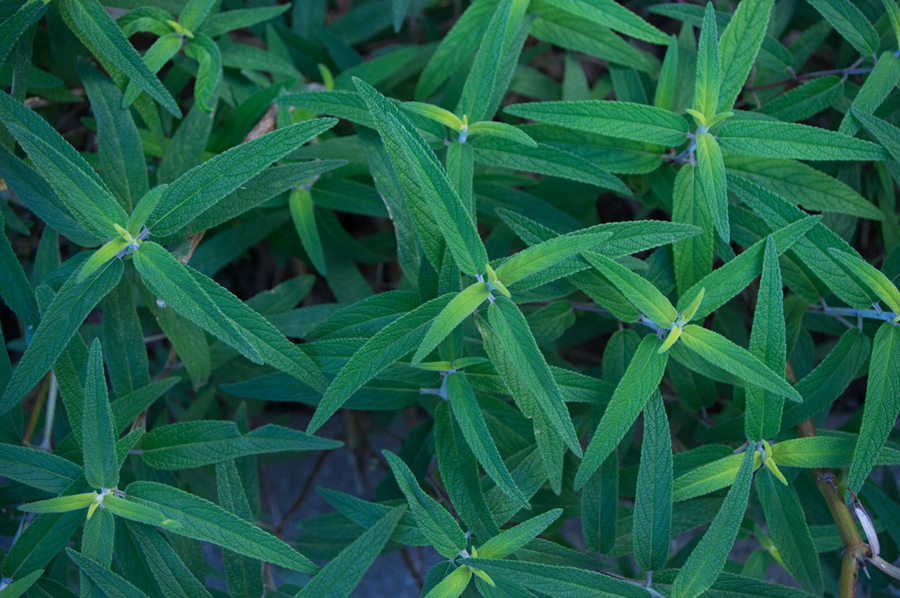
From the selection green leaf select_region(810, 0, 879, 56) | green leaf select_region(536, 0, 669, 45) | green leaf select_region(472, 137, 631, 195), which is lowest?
green leaf select_region(472, 137, 631, 195)

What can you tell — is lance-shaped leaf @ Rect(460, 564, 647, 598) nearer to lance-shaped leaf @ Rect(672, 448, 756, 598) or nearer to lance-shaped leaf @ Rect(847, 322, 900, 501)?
lance-shaped leaf @ Rect(672, 448, 756, 598)

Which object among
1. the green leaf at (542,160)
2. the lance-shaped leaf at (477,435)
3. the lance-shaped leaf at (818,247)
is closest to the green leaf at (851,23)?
the lance-shaped leaf at (818,247)

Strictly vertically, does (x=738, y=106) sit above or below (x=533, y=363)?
above

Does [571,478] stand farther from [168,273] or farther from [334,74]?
[334,74]

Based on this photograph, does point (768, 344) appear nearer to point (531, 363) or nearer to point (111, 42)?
point (531, 363)

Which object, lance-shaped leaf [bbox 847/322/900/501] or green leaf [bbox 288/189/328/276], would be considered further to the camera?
green leaf [bbox 288/189/328/276]

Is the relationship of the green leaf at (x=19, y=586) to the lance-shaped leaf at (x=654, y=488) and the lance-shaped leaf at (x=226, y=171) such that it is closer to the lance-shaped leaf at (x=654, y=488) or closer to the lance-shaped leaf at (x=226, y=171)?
the lance-shaped leaf at (x=226, y=171)

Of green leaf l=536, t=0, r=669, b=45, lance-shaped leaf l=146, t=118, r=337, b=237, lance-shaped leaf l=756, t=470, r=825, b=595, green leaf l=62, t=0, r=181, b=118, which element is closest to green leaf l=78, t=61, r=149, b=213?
green leaf l=62, t=0, r=181, b=118

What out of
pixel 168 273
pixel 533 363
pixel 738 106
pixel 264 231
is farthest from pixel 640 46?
pixel 168 273
